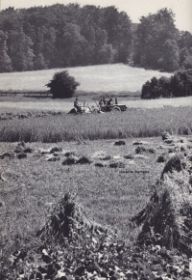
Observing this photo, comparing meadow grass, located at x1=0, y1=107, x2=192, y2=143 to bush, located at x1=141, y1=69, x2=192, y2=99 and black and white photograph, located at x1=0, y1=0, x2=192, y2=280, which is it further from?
bush, located at x1=141, y1=69, x2=192, y2=99

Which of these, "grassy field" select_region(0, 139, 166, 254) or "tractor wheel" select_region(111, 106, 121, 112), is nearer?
"grassy field" select_region(0, 139, 166, 254)

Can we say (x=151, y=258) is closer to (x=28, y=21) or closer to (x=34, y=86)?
(x=28, y=21)

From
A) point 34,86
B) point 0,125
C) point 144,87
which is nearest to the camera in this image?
point 0,125

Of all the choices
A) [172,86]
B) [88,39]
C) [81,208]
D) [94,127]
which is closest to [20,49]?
[94,127]

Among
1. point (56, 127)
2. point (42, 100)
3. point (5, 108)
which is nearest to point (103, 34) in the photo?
point (42, 100)

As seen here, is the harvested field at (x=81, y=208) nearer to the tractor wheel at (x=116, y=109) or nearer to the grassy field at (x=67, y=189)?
the grassy field at (x=67, y=189)

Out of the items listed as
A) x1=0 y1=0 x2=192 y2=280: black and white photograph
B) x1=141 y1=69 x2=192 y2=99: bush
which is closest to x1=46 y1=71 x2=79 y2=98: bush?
x1=0 y1=0 x2=192 y2=280: black and white photograph
